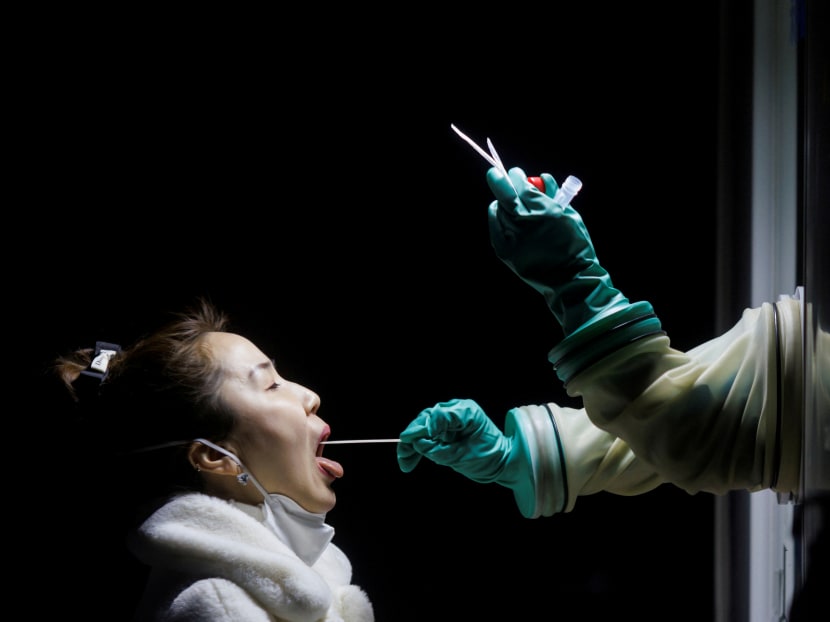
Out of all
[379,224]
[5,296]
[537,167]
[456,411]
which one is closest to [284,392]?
[456,411]

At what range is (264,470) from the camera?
53.4 inches

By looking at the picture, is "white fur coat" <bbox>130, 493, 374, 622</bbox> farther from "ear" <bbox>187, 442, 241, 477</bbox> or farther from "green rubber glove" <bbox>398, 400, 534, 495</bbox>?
"green rubber glove" <bbox>398, 400, 534, 495</bbox>

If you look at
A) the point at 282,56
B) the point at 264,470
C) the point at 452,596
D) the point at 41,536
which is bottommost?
the point at 452,596

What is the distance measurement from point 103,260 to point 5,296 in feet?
0.58

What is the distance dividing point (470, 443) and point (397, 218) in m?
0.55

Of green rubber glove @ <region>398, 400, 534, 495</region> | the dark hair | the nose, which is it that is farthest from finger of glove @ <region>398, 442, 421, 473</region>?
the dark hair

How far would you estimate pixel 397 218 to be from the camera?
1.72 m

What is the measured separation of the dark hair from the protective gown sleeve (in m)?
0.61

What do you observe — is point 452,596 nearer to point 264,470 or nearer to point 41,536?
point 264,470

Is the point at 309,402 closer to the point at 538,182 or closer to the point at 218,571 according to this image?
the point at 218,571

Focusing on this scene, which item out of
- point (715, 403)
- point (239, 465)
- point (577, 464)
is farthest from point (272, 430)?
point (715, 403)

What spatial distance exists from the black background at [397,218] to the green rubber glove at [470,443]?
40cm

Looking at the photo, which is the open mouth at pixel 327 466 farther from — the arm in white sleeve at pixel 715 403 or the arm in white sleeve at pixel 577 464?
the arm in white sleeve at pixel 715 403

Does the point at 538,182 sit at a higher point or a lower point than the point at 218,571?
higher
